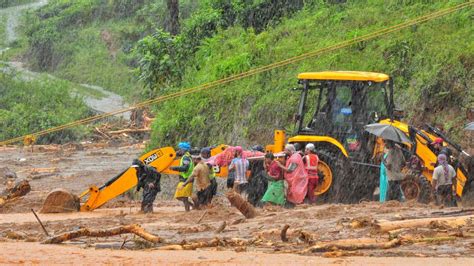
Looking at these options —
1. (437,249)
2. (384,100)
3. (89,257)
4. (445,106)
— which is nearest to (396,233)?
(437,249)

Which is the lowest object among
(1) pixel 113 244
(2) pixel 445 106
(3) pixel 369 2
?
(1) pixel 113 244

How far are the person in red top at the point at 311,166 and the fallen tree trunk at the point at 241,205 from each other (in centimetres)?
216

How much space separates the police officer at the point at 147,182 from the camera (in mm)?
21281

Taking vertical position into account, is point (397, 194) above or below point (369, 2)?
below

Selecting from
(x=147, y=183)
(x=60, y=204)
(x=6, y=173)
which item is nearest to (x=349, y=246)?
(x=147, y=183)

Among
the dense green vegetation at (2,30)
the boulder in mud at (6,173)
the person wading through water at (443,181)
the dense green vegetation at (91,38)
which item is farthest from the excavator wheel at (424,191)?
the dense green vegetation at (2,30)

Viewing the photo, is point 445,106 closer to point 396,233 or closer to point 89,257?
point 396,233

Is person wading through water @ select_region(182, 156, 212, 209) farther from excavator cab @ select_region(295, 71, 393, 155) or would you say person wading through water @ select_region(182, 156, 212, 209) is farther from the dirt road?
excavator cab @ select_region(295, 71, 393, 155)

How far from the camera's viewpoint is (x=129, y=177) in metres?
21.8

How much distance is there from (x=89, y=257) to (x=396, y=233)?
13.7 ft

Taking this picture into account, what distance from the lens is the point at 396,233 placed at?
1429 centimetres

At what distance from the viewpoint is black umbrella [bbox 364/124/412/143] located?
1870 cm

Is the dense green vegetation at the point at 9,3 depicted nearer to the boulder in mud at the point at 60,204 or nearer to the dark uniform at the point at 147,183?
the boulder in mud at the point at 60,204

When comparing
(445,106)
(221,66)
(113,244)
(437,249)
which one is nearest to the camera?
(437,249)
